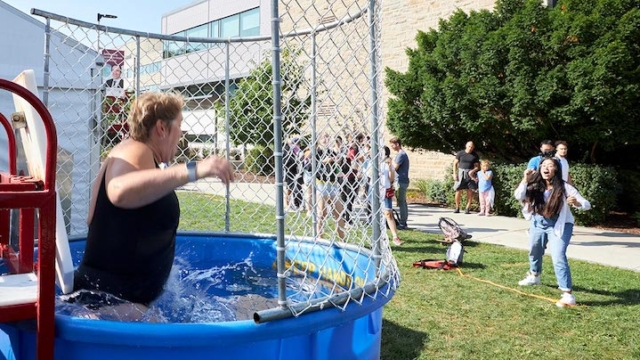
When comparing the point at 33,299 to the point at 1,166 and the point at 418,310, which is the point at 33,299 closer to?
the point at 418,310

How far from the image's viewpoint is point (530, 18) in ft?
36.0

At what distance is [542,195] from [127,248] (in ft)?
14.7

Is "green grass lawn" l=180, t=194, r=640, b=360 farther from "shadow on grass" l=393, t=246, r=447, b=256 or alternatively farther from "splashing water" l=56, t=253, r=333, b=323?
"splashing water" l=56, t=253, r=333, b=323

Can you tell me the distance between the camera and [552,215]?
5.39 meters

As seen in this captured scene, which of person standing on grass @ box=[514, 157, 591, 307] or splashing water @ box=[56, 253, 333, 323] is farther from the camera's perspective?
person standing on grass @ box=[514, 157, 591, 307]

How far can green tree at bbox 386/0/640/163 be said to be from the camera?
9914mm

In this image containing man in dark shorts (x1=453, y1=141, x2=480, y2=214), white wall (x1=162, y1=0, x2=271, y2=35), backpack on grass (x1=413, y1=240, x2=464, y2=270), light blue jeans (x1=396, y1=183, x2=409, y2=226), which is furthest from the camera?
white wall (x1=162, y1=0, x2=271, y2=35)

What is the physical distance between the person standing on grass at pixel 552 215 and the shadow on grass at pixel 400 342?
1.82 meters

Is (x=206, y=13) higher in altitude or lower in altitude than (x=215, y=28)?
higher

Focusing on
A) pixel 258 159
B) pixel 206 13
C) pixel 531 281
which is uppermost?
pixel 206 13

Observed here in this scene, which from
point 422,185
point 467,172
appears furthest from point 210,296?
point 422,185

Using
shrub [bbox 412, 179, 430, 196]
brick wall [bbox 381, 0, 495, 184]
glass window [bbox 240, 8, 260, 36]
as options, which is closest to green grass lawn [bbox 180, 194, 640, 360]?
shrub [bbox 412, 179, 430, 196]

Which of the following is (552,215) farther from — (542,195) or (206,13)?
(206,13)

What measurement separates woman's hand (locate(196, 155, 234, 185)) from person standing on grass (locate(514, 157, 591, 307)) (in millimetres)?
4336
